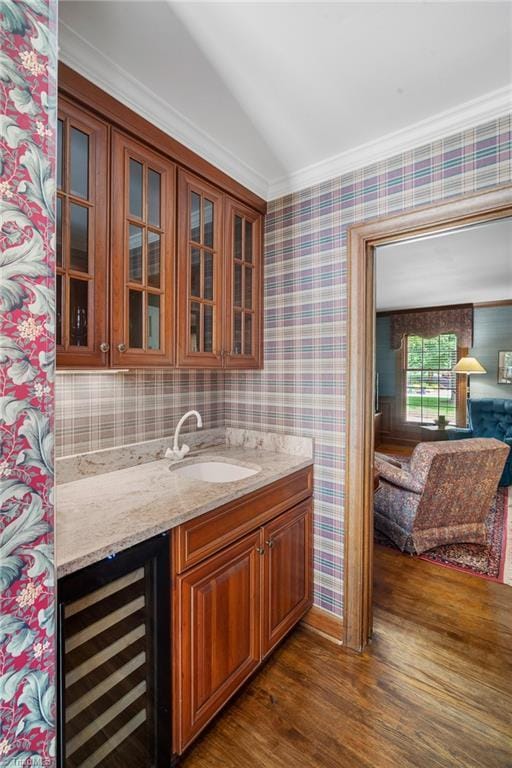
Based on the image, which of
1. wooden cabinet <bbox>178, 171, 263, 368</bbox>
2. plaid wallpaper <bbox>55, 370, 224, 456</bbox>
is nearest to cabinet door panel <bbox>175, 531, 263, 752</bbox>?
plaid wallpaper <bbox>55, 370, 224, 456</bbox>

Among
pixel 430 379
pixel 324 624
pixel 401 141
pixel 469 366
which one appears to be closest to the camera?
pixel 401 141

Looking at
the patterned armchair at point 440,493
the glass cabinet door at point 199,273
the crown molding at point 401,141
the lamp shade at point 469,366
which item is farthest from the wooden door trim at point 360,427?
the lamp shade at point 469,366

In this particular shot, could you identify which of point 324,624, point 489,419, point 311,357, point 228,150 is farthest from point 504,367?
point 228,150

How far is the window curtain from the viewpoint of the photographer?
5852 millimetres

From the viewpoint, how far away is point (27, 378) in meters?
0.72

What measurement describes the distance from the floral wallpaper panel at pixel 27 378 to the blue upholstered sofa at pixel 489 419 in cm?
551

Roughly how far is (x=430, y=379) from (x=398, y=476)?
3895mm

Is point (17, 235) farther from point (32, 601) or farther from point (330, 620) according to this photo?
point (330, 620)

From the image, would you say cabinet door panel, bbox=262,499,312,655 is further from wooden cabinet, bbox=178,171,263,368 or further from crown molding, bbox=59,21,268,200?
crown molding, bbox=59,21,268,200

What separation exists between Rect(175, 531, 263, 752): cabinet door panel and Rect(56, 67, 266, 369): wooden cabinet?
87 cm

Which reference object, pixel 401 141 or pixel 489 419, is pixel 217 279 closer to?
pixel 401 141

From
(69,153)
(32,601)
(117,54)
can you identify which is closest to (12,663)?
(32,601)

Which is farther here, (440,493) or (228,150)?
(440,493)

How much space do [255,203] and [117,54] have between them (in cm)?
99
